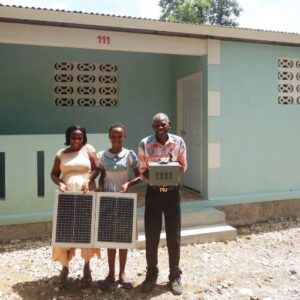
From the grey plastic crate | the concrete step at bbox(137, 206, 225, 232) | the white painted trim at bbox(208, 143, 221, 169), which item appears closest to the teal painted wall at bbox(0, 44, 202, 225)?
the concrete step at bbox(137, 206, 225, 232)

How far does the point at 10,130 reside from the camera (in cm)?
686

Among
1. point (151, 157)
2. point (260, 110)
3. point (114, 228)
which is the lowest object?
point (114, 228)

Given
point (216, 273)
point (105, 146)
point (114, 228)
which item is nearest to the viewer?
point (114, 228)

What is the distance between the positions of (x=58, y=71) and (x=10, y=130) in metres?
1.35

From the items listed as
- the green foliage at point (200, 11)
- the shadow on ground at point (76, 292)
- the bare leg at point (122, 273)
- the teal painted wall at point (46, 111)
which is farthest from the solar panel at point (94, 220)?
the green foliage at point (200, 11)

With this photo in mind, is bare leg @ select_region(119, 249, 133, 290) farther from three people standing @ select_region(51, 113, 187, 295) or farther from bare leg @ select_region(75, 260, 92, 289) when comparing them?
bare leg @ select_region(75, 260, 92, 289)

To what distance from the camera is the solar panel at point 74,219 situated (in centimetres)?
353

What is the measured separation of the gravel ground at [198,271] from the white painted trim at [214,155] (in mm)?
1159

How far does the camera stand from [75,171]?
3.67 m

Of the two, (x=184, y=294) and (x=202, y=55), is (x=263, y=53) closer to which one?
(x=202, y=55)

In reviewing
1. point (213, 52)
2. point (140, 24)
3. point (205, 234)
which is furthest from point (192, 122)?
point (205, 234)

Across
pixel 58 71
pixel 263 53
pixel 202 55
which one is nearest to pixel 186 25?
pixel 202 55

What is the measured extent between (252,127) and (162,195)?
339 centimetres

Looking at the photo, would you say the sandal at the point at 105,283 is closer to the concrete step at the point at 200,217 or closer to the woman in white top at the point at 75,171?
the woman in white top at the point at 75,171
